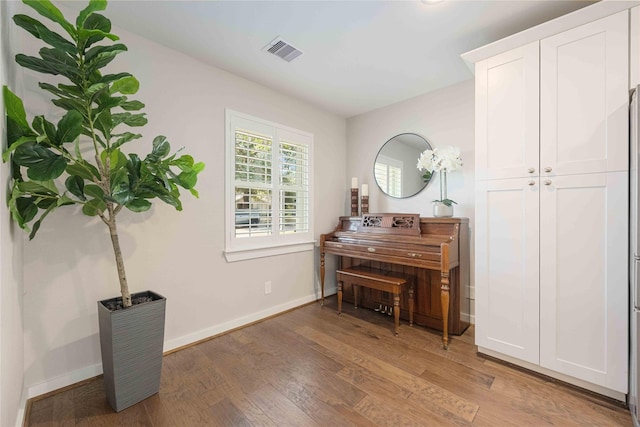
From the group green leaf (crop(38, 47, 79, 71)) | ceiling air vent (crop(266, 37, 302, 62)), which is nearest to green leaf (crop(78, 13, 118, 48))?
green leaf (crop(38, 47, 79, 71))

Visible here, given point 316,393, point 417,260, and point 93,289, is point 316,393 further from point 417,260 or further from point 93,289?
point 93,289

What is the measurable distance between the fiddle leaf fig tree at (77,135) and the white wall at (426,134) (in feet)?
7.39

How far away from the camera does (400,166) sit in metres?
3.09

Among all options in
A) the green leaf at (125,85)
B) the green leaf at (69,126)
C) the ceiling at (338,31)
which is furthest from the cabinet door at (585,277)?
the green leaf at (69,126)

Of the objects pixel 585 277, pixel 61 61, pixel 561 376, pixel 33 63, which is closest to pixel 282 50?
pixel 61 61

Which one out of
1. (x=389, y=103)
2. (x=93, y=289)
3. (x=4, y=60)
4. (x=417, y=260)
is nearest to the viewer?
(x=4, y=60)

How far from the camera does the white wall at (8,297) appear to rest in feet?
3.46

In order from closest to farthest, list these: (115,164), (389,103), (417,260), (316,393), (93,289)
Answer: (115,164) < (316,393) < (93,289) < (417,260) < (389,103)

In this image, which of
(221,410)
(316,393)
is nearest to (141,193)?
(221,410)

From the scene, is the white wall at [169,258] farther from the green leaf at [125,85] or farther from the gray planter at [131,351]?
the green leaf at [125,85]

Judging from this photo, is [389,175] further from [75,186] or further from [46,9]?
[46,9]

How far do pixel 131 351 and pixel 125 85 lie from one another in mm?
1474

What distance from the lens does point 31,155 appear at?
48.0 inches

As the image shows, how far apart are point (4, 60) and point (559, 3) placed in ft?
9.70
